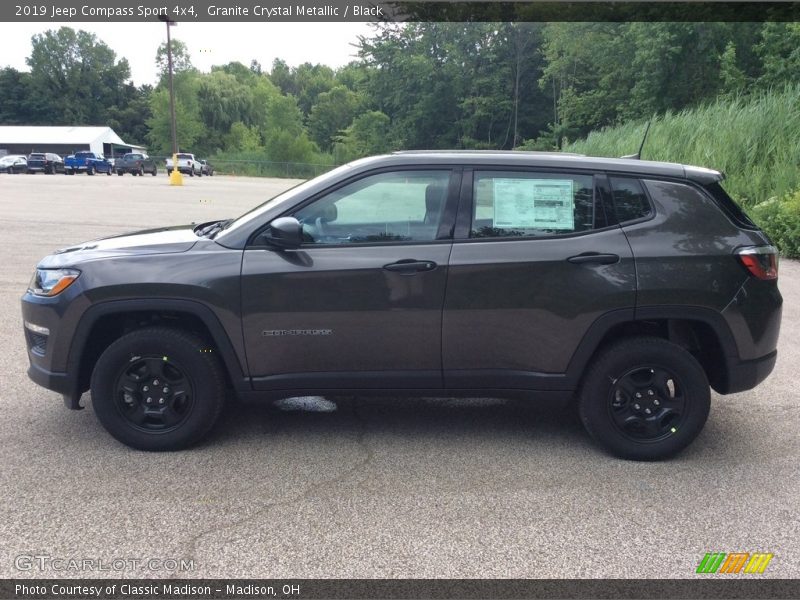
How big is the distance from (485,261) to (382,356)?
2.69 ft

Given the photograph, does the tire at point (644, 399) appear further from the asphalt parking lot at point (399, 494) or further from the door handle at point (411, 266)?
the door handle at point (411, 266)

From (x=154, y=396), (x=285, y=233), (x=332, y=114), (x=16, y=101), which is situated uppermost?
(x=16, y=101)

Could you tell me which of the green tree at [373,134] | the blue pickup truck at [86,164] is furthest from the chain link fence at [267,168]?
the blue pickup truck at [86,164]

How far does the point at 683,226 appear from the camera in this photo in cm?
416

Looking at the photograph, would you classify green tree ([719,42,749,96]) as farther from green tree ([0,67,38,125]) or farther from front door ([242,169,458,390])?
green tree ([0,67,38,125])

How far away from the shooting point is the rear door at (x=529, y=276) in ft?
13.4

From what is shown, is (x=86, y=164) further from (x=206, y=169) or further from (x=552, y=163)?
(x=552, y=163)

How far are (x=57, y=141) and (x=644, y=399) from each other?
8841cm

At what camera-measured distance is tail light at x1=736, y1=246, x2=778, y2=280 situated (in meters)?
4.12

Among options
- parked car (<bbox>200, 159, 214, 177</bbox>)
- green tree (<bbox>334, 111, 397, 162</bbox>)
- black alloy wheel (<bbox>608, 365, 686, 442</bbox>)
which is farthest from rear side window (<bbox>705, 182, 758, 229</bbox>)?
parked car (<bbox>200, 159, 214, 177</bbox>)

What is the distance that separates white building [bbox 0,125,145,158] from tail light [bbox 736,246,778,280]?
279 ft

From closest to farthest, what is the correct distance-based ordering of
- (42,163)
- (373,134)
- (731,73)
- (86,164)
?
(731,73)
(373,134)
(42,163)
(86,164)

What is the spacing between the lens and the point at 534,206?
4227mm

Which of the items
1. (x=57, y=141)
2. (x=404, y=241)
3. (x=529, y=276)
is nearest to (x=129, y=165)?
(x=57, y=141)
